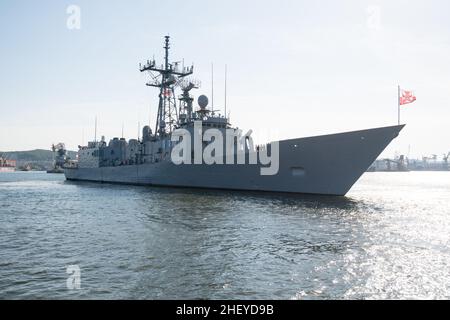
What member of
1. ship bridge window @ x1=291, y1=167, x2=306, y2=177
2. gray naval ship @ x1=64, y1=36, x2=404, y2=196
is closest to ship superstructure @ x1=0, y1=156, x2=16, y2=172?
gray naval ship @ x1=64, y1=36, x2=404, y2=196

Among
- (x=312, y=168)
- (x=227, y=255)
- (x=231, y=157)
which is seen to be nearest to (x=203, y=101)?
(x=231, y=157)

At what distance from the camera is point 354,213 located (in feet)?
54.2

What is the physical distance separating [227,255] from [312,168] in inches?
579

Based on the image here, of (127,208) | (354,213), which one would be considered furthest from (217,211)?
(354,213)

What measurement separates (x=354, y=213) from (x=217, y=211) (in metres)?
Result: 6.41

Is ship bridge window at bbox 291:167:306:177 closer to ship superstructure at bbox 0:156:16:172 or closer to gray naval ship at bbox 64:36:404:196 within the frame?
gray naval ship at bbox 64:36:404:196

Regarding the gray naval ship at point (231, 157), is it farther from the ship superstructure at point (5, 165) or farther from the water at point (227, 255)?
the ship superstructure at point (5, 165)

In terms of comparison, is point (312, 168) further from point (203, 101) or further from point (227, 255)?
point (203, 101)

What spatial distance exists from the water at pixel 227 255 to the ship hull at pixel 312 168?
5.36 metres

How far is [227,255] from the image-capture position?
885 cm

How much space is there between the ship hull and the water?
5358mm

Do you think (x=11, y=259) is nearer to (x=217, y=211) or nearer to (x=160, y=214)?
(x=160, y=214)

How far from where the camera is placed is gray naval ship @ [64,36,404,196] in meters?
20.7

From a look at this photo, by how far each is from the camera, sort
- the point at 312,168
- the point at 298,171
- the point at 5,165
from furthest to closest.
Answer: the point at 5,165 < the point at 298,171 < the point at 312,168
